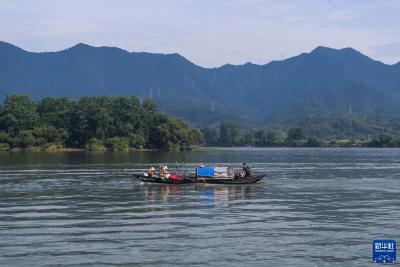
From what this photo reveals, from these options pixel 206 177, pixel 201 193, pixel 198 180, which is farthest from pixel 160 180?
pixel 201 193

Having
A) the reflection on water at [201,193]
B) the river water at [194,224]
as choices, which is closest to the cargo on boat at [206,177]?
the reflection on water at [201,193]

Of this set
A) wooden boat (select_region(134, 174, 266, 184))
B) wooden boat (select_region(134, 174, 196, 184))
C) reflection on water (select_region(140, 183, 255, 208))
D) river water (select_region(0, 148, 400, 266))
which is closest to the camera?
river water (select_region(0, 148, 400, 266))

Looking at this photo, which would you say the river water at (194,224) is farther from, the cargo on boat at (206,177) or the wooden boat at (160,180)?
the cargo on boat at (206,177)

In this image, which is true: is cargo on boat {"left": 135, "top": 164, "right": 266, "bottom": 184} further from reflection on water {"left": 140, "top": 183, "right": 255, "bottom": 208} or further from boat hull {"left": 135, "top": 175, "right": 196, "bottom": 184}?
reflection on water {"left": 140, "top": 183, "right": 255, "bottom": 208}

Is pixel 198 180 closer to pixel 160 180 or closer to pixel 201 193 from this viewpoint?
pixel 160 180

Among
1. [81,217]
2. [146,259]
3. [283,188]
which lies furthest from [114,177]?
[146,259]

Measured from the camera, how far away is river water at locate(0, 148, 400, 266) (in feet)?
96.6

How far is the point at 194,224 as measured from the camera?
1517 inches

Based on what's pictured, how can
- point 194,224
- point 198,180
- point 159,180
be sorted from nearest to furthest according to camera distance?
1. point 194,224
2. point 159,180
3. point 198,180

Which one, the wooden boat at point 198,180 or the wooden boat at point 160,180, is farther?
the wooden boat at point 198,180

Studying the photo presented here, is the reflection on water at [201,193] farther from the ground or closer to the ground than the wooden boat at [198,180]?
closer to the ground

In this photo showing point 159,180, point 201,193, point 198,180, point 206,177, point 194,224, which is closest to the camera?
point 194,224

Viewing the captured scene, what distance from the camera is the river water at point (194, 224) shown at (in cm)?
2944

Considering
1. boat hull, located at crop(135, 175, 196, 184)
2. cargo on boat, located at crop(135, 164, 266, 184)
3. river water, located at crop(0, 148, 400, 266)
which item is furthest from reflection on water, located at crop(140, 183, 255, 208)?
cargo on boat, located at crop(135, 164, 266, 184)
